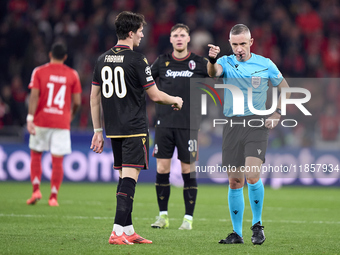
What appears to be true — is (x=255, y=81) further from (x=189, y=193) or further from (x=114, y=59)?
(x=189, y=193)

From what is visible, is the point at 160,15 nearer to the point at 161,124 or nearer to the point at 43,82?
the point at 43,82

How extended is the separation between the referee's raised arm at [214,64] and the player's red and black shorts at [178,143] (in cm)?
169

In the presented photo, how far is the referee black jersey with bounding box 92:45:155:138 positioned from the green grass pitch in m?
1.14

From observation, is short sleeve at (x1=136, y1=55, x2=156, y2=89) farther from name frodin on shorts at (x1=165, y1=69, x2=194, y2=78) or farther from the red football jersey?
the red football jersey

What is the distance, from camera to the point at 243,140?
5875 millimetres

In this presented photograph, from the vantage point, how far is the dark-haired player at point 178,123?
24.2 ft

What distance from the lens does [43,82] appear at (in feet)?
31.0

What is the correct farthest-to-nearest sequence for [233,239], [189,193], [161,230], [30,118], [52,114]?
1. [52,114]
2. [30,118]
3. [189,193]
4. [161,230]
5. [233,239]

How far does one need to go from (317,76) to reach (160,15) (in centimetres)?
541

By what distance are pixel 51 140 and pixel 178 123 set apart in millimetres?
2944

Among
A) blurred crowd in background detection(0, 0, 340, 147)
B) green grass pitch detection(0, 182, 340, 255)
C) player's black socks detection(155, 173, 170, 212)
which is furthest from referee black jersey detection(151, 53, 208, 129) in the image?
blurred crowd in background detection(0, 0, 340, 147)

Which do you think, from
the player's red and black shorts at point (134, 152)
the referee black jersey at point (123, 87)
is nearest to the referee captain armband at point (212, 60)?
the referee black jersey at point (123, 87)

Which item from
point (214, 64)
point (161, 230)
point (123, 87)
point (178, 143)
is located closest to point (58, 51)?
point (178, 143)

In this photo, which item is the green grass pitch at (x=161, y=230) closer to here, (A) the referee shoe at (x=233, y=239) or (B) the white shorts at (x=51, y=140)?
(A) the referee shoe at (x=233, y=239)
